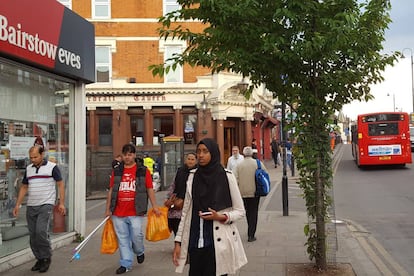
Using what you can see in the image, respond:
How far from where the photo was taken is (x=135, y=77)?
25797 millimetres

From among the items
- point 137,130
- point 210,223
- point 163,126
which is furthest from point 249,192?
point 137,130

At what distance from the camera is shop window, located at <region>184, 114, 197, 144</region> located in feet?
85.1

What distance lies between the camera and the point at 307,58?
19.7 feet

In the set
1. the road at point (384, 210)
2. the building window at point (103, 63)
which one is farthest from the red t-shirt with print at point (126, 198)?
the building window at point (103, 63)

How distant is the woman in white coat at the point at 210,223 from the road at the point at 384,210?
345cm

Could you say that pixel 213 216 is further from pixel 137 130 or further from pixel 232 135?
pixel 232 135

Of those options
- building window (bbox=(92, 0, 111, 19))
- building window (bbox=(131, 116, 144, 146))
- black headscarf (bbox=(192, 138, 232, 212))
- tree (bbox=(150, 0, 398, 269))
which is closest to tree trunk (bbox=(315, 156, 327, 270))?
tree (bbox=(150, 0, 398, 269))

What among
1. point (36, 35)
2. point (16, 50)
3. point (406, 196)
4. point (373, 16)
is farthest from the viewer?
point (406, 196)

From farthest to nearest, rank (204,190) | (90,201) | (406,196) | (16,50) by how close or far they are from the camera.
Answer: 1. (90,201)
2. (406,196)
3. (16,50)
4. (204,190)

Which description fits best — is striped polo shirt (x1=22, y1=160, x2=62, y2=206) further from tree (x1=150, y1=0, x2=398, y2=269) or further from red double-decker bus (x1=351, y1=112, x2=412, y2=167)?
red double-decker bus (x1=351, y1=112, x2=412, y2=167)

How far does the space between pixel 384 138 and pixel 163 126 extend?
455 inches

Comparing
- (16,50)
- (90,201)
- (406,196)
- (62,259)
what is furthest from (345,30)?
(90,201)

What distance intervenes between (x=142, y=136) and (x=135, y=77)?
324 centimetres

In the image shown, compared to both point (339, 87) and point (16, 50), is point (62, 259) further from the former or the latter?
point (339, 87)
